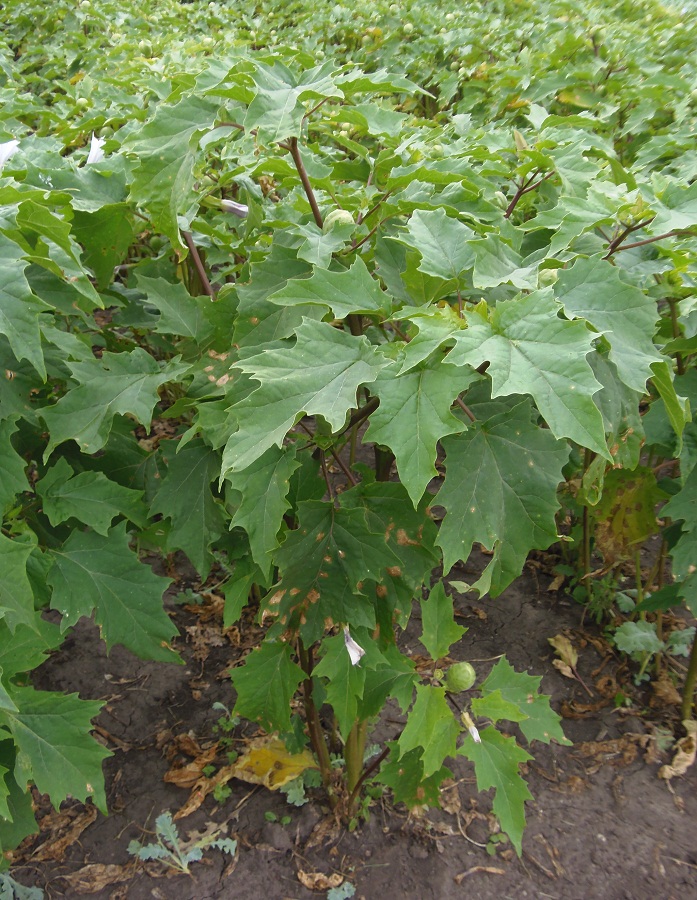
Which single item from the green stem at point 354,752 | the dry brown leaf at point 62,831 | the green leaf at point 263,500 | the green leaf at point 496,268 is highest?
the green leaf at point 496,268

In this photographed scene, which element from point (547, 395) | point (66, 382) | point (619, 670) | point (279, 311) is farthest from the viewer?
point (619, 670)

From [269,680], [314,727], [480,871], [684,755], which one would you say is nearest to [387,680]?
[269,680]

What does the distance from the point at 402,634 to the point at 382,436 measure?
172 cm

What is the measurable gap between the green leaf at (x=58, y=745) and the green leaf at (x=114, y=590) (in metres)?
0.22

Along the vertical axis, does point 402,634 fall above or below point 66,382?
below

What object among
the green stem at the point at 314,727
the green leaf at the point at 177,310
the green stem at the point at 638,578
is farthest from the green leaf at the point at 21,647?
the green stem at the point at 638,578

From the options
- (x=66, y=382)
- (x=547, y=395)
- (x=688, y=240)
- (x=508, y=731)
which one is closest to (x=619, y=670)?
(x=508, y=731)

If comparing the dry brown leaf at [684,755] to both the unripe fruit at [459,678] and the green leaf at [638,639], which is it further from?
the unripe fruit at [459,678]

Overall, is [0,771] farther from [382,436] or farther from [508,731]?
[508,731]

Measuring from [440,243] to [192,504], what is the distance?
31.7 inches

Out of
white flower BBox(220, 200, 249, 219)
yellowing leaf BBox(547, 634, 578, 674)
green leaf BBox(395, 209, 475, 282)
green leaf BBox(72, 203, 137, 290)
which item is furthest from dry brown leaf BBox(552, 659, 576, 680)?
green leaf BBox(72, 203, 137, 290)

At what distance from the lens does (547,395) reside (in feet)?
3.31

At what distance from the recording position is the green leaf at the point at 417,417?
1.07m

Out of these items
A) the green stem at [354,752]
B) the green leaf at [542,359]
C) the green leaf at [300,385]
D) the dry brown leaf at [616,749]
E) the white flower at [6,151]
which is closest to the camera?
the green leaf at [542,359]
